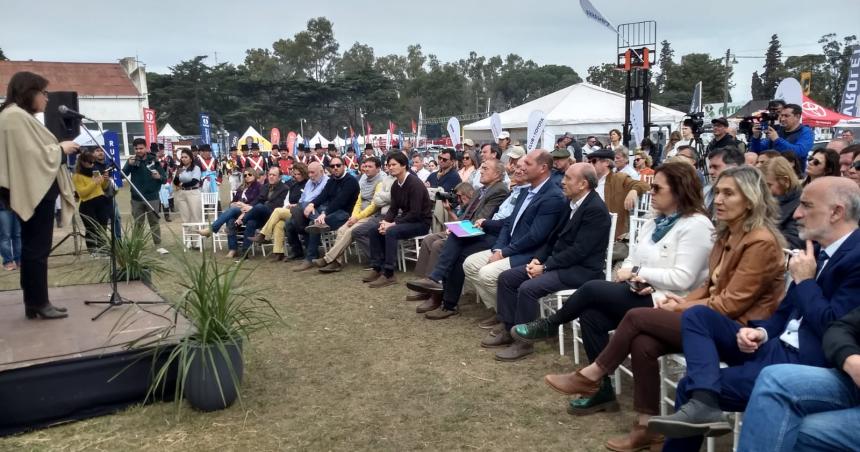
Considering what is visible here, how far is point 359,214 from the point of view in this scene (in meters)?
7.05

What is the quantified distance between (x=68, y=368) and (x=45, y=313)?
99 centimetres

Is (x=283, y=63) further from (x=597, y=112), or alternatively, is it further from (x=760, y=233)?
(x=760, y=233)

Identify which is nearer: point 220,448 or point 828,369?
point 828,369

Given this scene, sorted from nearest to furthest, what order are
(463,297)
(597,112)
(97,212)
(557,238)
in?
1. (557,238)
2. (463,297)
3. (97,212)
4. (597,112)

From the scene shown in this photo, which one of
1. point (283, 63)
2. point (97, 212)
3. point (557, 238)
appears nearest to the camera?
point (557, 238)

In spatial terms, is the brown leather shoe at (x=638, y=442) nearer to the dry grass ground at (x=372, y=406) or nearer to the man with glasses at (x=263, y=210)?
the dry grass ground at (x=372, y=406)

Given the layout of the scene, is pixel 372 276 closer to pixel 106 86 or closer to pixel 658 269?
pixel 658 269

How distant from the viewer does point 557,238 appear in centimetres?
425

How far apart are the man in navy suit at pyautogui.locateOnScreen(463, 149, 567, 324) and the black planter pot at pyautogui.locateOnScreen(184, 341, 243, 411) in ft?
6.60

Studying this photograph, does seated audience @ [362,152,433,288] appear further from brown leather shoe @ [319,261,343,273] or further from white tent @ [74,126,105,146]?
white tent @ [74,126,105,146]

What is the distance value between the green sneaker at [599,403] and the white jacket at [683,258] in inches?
22.0

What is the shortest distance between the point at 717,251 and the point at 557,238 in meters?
1.46

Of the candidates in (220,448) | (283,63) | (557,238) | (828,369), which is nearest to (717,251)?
(828,369)

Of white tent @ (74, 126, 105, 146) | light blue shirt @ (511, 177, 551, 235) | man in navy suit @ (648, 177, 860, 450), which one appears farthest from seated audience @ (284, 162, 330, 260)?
man in navy suit @ (648, 177, 860, 450)
